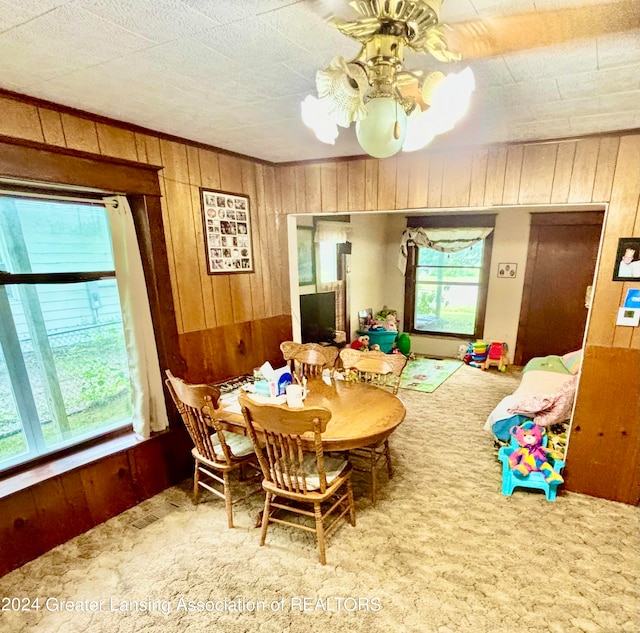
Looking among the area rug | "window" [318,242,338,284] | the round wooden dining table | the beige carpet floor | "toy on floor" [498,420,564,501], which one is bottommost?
the area rug

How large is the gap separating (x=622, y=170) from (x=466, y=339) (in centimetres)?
376

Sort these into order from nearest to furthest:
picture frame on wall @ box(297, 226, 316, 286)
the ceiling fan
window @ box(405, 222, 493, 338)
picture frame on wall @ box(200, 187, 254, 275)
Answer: the ceiling fan, picture frame on wall @ box(200, 187, 254, 275), picture frame on wall @ box(297, 226, 316, 286), window @ box(405, 222, 493, 338)

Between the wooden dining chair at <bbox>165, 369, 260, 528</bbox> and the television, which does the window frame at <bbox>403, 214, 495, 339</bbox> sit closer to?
the television

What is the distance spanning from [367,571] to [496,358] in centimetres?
400

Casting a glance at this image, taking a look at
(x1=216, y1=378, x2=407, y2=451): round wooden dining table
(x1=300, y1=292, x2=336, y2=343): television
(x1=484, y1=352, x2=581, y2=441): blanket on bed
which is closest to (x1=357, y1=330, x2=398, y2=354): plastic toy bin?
(x1=300, y1=292, x2=336, y2=343): television

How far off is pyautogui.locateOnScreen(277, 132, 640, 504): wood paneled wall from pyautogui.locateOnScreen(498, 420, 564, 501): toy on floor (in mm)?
133

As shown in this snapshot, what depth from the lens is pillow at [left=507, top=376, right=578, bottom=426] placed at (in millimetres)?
2656

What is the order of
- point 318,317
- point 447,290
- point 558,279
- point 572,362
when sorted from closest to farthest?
point 572,362, point 318,317, point 558,279, point 447,290

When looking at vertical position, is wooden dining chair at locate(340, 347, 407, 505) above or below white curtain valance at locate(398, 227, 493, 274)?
below

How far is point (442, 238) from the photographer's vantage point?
17.9 ft

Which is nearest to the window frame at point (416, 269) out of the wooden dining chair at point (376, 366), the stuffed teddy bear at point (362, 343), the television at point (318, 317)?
the stuffed teddy bear at point (362, 343)

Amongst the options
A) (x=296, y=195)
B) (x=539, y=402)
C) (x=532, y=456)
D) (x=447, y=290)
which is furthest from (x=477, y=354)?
(x=296, y=195)

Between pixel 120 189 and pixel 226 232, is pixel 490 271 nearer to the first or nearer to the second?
pixel 226 232

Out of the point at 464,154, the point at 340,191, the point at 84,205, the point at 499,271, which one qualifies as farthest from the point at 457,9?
the point at 499,271
